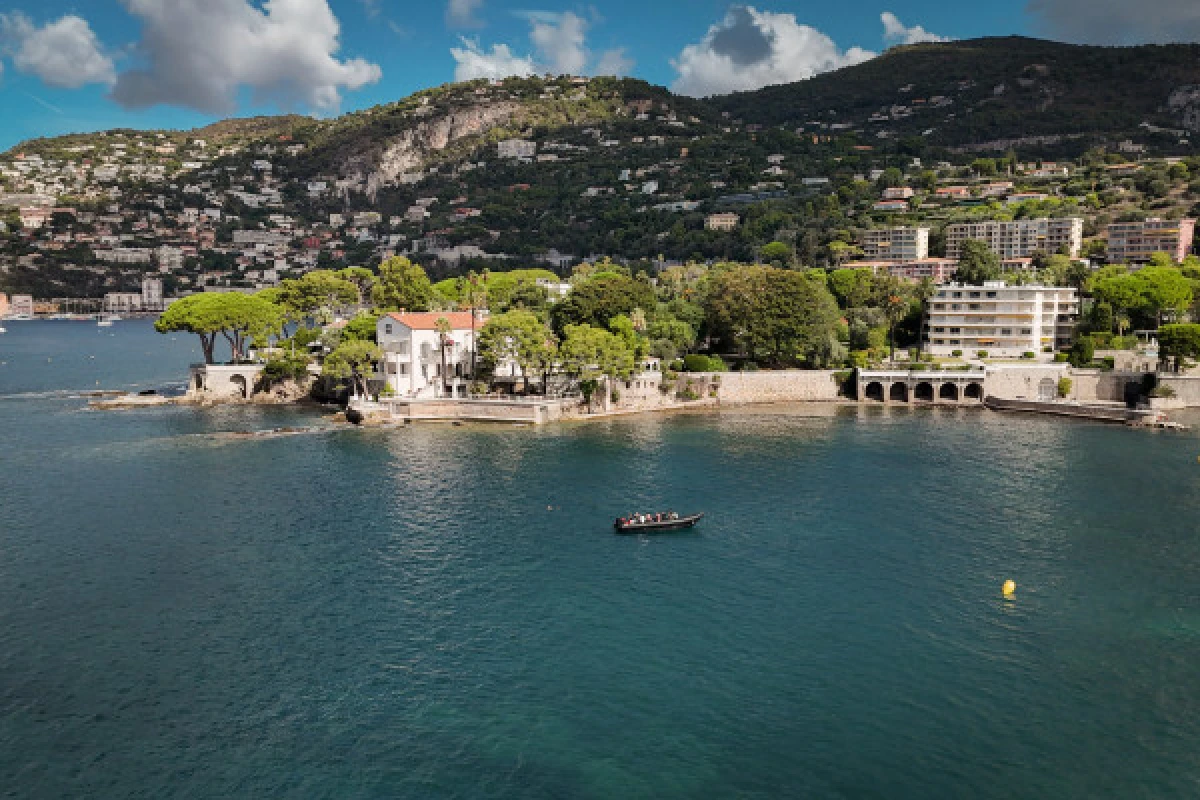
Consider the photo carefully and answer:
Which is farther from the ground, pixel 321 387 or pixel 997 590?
pixel 321 387

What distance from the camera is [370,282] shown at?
486 ft

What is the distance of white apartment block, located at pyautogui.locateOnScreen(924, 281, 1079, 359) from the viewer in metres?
112

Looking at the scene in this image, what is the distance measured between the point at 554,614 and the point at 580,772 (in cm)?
1258

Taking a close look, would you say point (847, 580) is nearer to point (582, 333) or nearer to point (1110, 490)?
point (1110, 490)

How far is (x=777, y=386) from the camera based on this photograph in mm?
102312

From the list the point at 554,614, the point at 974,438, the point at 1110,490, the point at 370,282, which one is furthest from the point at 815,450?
the point at 370,282

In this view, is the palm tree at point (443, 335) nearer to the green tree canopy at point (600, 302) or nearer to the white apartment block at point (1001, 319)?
the green tree canopy at point (600, 302)

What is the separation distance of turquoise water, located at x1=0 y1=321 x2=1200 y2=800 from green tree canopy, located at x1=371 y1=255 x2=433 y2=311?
52.8 m

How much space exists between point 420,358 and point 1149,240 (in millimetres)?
125962

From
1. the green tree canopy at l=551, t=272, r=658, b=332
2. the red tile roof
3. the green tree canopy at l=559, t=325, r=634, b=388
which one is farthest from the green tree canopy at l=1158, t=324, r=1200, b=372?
the red tile roof

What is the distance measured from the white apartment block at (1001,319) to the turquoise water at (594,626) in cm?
4273

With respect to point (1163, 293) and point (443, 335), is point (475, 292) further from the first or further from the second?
point (1163, 293)

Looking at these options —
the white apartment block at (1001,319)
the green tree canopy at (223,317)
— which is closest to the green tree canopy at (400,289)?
the green tree canopy at (223,317)

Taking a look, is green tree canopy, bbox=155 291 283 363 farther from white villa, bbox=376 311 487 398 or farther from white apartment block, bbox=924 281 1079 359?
white apartment block, bbox=924 281 1079 359
